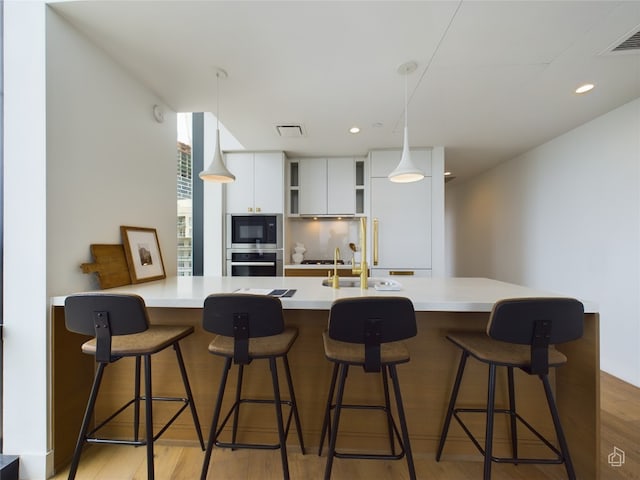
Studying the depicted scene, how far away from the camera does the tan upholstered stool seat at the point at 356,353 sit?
4.00ft

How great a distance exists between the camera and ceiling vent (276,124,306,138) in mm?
2924

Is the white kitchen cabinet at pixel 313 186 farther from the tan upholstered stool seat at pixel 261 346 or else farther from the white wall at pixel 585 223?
the white wall at pixel 585 223

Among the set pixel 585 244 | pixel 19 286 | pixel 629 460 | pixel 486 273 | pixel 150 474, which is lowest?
pixel 629 460

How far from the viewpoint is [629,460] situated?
1.60 metres

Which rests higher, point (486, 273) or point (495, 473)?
point (486, 273)

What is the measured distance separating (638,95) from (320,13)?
111 inches

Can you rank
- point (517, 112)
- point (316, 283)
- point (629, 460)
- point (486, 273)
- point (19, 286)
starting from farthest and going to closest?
point (486, 273), point (517, 112), point (316, 283), point (629, 460), point (19, 286)

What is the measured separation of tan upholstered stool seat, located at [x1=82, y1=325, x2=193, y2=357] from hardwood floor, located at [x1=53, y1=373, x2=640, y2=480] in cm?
72

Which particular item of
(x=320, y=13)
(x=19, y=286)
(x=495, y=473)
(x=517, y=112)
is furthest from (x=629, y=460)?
(x=19, y=286)

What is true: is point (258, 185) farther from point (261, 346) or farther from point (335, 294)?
point (261, 346)

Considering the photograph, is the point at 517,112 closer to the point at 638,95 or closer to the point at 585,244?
the point at 638,95

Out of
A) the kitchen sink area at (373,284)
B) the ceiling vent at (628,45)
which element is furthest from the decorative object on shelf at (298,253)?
the ceiling vent at (628,45)

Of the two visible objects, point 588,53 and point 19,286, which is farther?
point 588,53

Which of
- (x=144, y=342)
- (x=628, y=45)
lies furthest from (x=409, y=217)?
(x=144, y=342)
